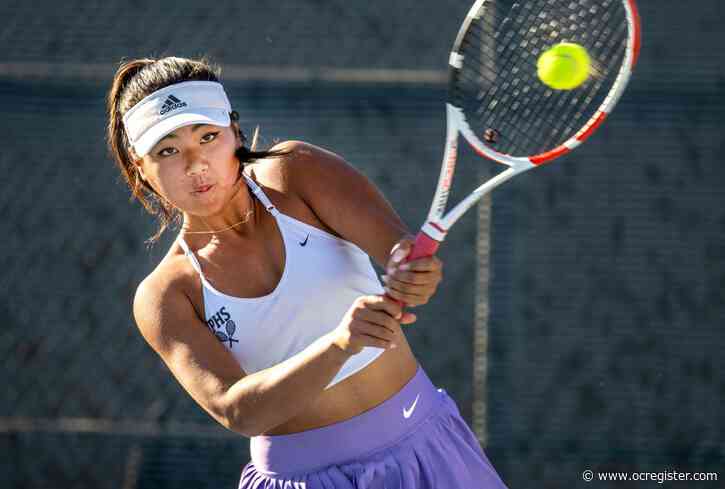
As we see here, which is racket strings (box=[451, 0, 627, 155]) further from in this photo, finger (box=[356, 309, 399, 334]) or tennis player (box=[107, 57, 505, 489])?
finger (box=[356, 309, 399, 334])

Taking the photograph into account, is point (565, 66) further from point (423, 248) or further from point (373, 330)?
point (373, 330)

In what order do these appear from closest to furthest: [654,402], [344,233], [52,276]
Answer: [344,233] → [654,402] → [52,276]

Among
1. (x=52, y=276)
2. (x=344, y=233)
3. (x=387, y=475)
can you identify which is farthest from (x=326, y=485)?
(x=52, y=276)

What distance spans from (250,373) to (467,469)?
1.36 feet

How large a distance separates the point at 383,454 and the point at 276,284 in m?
0.34

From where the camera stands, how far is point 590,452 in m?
3.36

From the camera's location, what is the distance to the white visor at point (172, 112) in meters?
1.89

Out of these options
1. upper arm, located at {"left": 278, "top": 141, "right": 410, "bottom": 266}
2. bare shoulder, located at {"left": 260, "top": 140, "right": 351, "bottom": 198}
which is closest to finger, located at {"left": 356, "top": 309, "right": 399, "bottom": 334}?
upper arm, located at {"left": 278, "top": 141, "right": 410, "bottom": 266}

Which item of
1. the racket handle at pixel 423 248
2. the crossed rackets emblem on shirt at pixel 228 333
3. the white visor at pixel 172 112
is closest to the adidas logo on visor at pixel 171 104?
the white visor at pixel 172 112

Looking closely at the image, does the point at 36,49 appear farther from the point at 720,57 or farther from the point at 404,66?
the point at 720,57

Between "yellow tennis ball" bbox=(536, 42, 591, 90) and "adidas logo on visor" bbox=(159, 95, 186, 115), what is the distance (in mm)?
617

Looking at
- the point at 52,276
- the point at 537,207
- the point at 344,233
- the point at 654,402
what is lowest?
the point at 52,276

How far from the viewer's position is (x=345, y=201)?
1940 millimetres

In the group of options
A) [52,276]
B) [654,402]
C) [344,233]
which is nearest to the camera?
[344,233]
